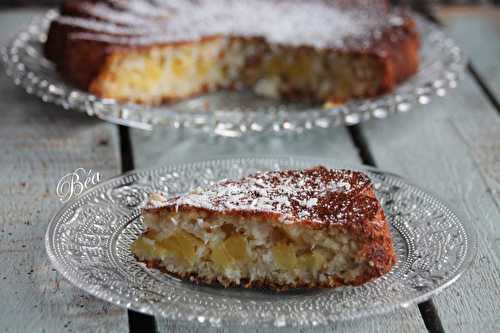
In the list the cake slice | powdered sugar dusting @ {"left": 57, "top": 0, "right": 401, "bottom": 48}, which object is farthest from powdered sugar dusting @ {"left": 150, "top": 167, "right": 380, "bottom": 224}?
powdered sugar dusting @ {"left": 57, "top": 0, "right": 401, "bottom": 48}

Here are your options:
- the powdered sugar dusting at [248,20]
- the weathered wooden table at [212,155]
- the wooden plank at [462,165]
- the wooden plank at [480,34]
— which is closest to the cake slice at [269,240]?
the weathered wooden table at [212,155]

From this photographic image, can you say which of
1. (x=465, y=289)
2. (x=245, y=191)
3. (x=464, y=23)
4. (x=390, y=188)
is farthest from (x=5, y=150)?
(x=464, y=23)

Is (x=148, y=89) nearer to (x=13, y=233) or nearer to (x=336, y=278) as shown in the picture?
(x=13, y=233)

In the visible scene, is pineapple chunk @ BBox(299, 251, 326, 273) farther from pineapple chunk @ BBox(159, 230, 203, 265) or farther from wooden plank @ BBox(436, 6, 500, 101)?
wooden plank @ BBox(436, 6, 500, 101)

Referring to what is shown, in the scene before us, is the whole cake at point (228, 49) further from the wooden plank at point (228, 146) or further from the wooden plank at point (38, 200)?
the wooden plank at point (228, 146)

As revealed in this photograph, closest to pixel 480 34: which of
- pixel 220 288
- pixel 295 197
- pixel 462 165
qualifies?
pixel 462 165
